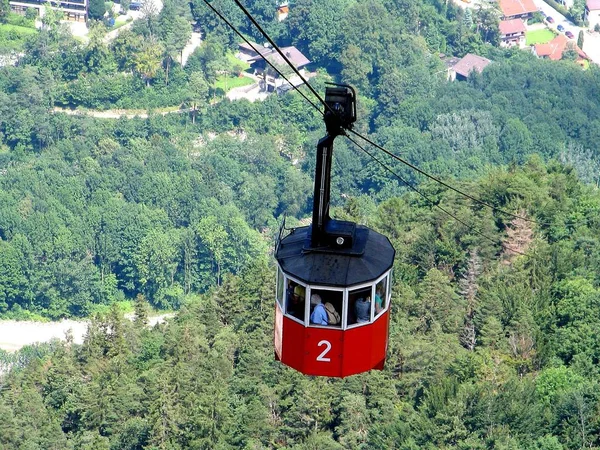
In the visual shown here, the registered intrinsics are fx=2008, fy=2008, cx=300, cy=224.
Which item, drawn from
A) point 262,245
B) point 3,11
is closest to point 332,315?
point 262,245

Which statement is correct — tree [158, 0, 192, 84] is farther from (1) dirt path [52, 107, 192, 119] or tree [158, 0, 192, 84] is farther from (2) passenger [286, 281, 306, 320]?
(2) passenger [286, 281, 306, 320]

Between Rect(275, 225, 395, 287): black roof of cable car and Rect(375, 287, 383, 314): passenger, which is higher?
Rect(275, 225, 395, 287): black roof of cable car

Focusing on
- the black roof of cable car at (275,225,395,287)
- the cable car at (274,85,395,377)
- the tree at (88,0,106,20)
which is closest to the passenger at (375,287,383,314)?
the cable car at (274,85,395,377)

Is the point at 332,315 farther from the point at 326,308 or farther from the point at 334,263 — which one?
the point at 334,263

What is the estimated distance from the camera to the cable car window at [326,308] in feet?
135

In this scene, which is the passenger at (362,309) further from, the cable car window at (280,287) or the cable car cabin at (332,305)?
the cable car window at (280,287)

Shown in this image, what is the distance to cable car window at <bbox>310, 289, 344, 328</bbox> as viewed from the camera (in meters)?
41.1

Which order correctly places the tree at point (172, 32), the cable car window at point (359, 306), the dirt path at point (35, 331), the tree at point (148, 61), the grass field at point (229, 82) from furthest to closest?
the tree at point (172, 32)
the grass field at point (229, 82)
the tree at point (148, 61)
the dirt path at point (35, 331)
the cable car window at point (359, 306)

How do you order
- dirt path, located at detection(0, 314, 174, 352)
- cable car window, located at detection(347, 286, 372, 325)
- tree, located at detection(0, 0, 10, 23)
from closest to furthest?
cable car window, located at detection(347, 286, 372, 325)
dirt path, located at detection(0, 314, 174, 352)
tree, located at detection(0, 0, 10, 23)

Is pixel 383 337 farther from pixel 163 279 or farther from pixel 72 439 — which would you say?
pixel 163 279

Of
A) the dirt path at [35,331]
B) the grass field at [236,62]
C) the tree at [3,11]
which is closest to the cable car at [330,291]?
the dirt path at [35,331]

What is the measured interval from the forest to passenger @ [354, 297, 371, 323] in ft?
117

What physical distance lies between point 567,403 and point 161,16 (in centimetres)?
12421

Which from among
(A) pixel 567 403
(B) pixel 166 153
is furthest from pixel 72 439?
(B) pixel 166 153
